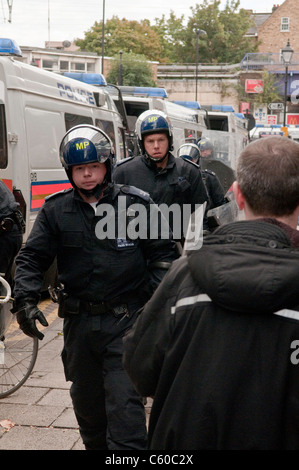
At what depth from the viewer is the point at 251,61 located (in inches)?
2373

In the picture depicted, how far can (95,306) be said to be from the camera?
339 centimetres

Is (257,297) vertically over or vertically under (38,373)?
over

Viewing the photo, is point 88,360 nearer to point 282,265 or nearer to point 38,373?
point 282,265

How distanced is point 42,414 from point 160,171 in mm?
1968

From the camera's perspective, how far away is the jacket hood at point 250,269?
169 cm

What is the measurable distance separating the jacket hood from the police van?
6259 mm

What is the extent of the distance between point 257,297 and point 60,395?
3.71 metres

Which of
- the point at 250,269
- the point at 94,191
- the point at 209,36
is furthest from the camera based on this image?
the point at 209,36

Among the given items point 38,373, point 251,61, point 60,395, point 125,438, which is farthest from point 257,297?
point 251,61

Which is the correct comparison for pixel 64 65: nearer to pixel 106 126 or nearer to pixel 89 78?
pixel 89 78

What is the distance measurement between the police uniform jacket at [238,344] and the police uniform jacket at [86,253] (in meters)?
1.54

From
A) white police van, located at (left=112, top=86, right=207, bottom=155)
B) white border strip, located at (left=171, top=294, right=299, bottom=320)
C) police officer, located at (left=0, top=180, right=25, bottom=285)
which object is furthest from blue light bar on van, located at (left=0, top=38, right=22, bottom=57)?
white police van, located at (left=112, top=86, right=207, bottom=155)

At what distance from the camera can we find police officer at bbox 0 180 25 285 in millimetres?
4992

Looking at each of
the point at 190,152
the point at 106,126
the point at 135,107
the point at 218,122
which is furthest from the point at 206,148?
the point at 218,122
